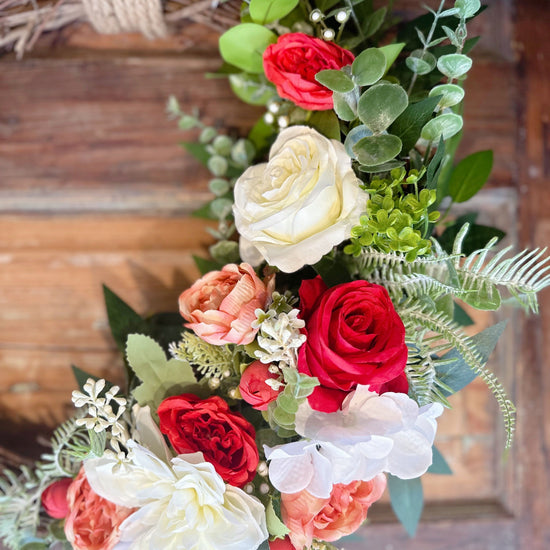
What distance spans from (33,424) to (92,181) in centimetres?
47

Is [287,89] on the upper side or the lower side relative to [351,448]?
upper

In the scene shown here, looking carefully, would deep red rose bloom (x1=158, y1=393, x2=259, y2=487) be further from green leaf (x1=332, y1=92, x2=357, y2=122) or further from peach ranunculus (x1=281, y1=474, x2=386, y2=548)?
→ green leaf (x1=332, y1=92, x2=357, y2=122)

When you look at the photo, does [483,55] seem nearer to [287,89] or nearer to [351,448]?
[287,89]

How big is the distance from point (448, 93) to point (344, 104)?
0.13 meters

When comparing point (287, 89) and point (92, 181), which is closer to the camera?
point (287, 89)

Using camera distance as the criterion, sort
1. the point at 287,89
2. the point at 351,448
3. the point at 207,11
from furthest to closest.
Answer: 1. the point at 207,11
2. the point at 287,89
3. the point at 351,448

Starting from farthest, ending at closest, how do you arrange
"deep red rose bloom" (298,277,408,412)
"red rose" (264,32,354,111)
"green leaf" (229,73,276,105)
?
"green leaf" (229,73,276,105) < "red rose" (264,32,354,111) < "deep red rose bloom" (298,277,408,412)

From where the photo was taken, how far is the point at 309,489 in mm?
558

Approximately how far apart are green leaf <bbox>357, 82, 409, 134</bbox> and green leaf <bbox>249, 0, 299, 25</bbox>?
216mm

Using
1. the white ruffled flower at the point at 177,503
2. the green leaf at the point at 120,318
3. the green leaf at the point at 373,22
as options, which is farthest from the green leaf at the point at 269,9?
the white ruffled flower at the point at 177,503

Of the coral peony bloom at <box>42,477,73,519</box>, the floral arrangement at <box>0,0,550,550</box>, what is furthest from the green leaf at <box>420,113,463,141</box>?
the coral peony bloom at <box>42,477,73,519</box>

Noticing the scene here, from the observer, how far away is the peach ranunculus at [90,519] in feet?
2.11

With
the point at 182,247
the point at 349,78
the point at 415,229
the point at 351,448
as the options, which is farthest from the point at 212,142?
the point at 351,448

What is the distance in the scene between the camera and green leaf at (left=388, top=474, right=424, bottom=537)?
2.60 ft
